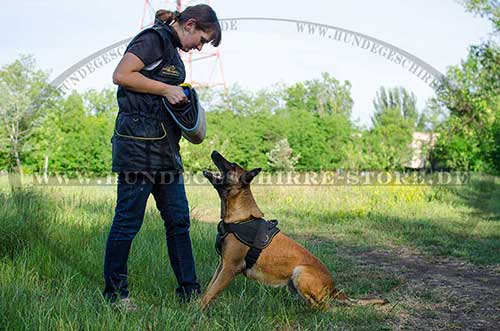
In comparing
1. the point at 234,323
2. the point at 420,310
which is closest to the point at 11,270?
the point at 234,323

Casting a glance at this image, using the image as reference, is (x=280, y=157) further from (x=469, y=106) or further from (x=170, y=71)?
(x=170, y=71)

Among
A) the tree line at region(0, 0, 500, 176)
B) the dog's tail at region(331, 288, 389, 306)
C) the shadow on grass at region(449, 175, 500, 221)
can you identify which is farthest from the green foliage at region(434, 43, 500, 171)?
the dog's tail at region(331, 288, 389, 306)

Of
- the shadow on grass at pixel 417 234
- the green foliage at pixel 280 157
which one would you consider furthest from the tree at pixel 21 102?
the shadow on grass at pixel 417 234

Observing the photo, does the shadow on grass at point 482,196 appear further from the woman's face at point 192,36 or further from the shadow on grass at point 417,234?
the woman's face at point 192,36

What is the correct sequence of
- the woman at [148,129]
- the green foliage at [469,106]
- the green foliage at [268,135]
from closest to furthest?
the woman at [148,129]
the green foliage at [469,106]
the green foliage at [268,135]

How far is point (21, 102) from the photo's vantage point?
20.8 m

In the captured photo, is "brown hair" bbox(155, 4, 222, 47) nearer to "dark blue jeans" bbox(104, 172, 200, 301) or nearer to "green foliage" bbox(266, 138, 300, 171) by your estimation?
"dark blue jeans" bbox(104, 172, 200, 301)

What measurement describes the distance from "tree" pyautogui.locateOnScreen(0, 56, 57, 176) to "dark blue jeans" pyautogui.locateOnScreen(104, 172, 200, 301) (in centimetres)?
1606

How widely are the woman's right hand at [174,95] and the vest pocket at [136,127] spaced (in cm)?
20

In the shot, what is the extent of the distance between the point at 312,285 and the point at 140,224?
136cm

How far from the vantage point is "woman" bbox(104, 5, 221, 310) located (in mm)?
3668

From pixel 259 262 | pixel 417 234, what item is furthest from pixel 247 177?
pixel 417 234

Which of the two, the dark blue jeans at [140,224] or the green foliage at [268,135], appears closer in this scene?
the dark blue jeans at [140,224]

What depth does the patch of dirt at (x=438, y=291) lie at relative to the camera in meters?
4.09
